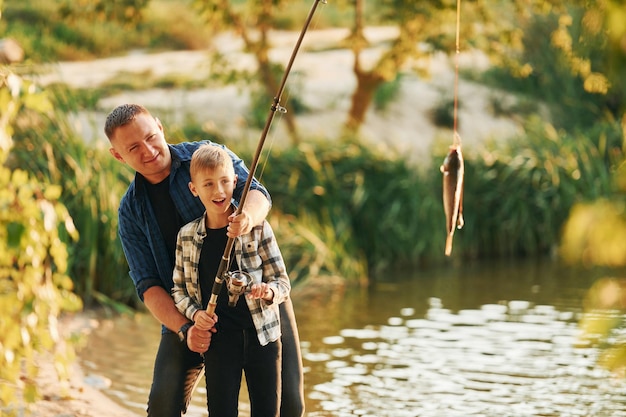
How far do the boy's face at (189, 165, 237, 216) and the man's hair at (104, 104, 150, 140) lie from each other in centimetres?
34

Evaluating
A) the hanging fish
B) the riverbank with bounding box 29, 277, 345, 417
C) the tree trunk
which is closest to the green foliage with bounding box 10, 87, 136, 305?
the riverbank with bounding box 29, 277, 345, 417

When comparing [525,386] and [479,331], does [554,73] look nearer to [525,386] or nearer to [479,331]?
[479,331]

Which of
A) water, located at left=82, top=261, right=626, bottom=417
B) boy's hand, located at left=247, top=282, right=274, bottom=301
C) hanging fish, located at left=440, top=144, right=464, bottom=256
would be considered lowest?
water, located at left=82, top=261, right=626, bottom=417

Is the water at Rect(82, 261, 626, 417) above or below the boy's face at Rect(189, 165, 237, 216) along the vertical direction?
below

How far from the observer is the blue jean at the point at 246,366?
3578mm


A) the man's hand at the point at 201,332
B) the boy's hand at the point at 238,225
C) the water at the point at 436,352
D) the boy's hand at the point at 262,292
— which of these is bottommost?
the water at the point at 436,352

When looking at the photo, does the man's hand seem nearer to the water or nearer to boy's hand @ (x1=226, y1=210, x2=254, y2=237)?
boy's hand @ (x1=226, y1=210, x2=254, y2=237)

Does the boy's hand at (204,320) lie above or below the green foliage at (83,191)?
below

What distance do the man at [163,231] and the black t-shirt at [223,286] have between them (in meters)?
0.12

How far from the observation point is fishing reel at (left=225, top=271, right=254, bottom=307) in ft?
11.4

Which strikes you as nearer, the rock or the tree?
the rock

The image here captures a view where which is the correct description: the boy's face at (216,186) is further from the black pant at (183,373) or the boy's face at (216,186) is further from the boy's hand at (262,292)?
the black pant at (183,373)

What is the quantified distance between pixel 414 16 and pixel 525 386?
629 centimetres

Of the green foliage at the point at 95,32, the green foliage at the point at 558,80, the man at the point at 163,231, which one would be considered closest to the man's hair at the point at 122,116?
the man at the point at 163,231
